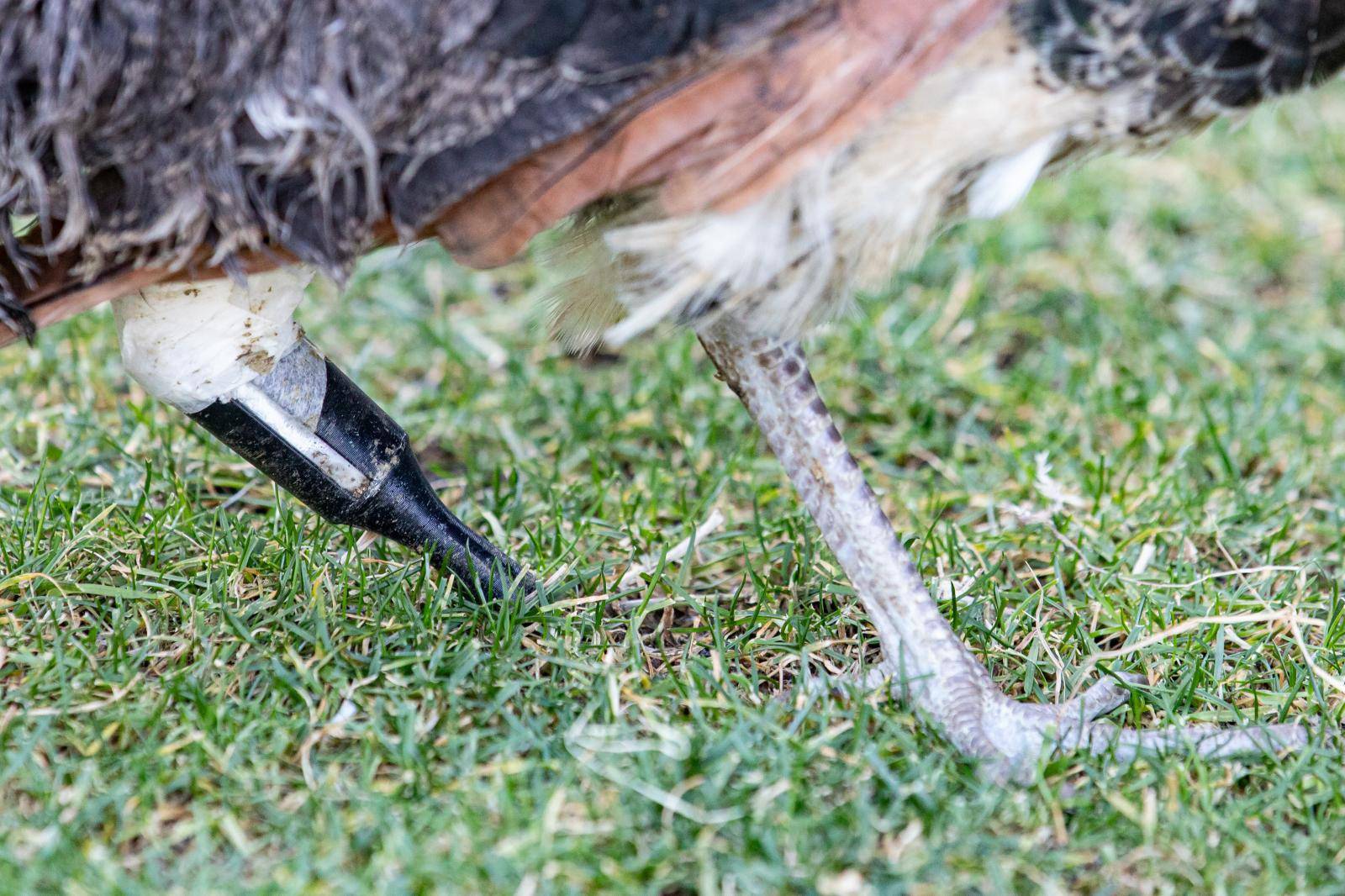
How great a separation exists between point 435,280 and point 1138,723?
2706 millimetres

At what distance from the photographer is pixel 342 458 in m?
2.48

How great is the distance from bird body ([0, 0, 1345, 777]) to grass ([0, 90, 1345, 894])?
1.07 ft

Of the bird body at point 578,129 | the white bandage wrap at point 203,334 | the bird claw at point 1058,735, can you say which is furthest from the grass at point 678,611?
the white bandage wrap at point 203,334

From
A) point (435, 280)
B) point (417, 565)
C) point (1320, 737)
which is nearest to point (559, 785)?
point (417, 565)

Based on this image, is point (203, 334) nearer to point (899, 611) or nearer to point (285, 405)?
point (285, 405)

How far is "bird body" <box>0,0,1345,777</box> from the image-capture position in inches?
78.2

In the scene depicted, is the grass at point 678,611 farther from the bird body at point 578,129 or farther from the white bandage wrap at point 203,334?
the white bandage wrap at point 203,334

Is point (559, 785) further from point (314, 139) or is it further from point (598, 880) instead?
point (314, 139)

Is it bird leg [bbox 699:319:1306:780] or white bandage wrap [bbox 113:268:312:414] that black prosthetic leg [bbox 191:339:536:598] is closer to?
white bandage wrap [bbox 113:268:312:414]

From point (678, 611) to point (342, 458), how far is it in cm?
80

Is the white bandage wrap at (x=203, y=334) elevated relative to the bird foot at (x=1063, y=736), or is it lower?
elevated

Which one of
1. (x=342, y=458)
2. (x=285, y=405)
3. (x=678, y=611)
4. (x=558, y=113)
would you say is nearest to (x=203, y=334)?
(x=285, y=405)

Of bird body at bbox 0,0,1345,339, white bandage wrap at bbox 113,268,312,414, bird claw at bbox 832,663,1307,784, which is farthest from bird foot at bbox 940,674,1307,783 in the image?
white bandage wrap at bbox 113,268,312,414

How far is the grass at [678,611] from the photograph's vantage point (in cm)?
203
